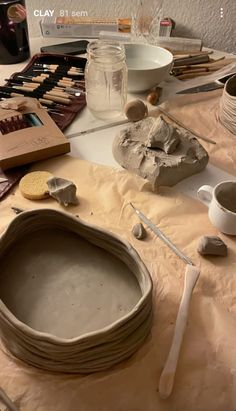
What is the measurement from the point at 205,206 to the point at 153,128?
0.18m

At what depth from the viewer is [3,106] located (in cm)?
87

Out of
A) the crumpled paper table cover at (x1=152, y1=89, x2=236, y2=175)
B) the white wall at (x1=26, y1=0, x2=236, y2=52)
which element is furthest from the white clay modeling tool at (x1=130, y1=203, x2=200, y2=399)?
the white wall at (x1=26, y1=0, x2=236, y2=52)

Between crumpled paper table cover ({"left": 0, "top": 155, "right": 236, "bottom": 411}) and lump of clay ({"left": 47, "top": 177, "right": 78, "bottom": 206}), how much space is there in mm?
13

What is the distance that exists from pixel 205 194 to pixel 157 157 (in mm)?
117

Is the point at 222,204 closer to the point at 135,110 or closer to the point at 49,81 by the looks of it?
the point at 135,110

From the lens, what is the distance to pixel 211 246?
0.62 meters

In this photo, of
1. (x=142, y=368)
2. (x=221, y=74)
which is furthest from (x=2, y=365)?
(x=221, y=74)

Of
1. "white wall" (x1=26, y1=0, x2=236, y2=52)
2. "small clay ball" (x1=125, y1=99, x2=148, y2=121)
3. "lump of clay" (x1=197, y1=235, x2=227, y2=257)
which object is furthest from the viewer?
"white wall" (x1=26, y1=0, x2=236, y2=52)

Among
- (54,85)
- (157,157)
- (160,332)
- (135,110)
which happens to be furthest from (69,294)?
(54,85)

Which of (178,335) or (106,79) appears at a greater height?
(106,79)

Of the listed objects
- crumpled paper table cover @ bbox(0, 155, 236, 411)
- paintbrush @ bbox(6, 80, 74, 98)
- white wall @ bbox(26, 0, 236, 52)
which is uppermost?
white wall @ bbox(26, 0, 236, 52)

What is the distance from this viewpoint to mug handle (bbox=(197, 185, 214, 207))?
2.29 ft

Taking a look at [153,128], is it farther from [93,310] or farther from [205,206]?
[93,310]

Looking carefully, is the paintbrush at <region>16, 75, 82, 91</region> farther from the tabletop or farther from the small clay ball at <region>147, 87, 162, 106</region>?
the small clay ball at <region>147, 87, 162, 106</region>
